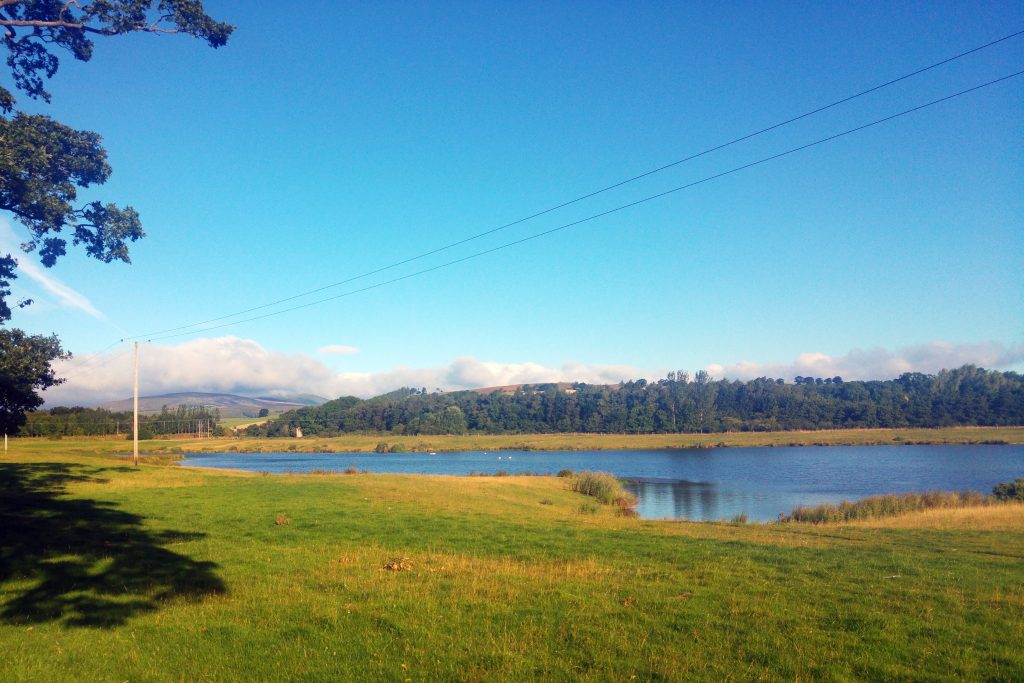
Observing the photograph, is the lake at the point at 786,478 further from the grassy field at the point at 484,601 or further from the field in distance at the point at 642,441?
the field in distance at the point at 642,441

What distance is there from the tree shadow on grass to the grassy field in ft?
0.19

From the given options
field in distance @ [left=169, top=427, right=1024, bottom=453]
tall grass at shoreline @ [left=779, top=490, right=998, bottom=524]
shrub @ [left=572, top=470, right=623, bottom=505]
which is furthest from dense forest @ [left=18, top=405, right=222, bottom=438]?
tall grass at shoreline @ [left=779, top=490, right=998, bottom=524]

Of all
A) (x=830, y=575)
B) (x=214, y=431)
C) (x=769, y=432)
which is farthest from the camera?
(x=214, y=431)

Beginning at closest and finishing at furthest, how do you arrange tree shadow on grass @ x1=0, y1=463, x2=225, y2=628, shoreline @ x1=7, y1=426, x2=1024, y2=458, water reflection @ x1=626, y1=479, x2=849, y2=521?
1. tree shadow on grass @ x1=0, y1=463, x2=225, y2=628
2. water reflection @ x1=626, y1=479, x2=849, y2=521
3. shoreline @ x1=7, y1=426, x2=1024, y2=458

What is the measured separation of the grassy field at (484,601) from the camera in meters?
7.66

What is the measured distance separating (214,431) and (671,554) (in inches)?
6971

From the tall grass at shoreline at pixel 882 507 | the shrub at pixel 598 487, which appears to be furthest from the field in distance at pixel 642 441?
the tall grass at shoreline at pixel 882 507

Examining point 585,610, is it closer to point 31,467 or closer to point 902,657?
point 902,657

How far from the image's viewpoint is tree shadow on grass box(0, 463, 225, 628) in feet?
33.3

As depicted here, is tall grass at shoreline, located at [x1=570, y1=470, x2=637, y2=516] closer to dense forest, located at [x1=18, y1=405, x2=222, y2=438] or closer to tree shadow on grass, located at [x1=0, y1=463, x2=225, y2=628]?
tree shadow on grass, located at [x1=0, y1=463, x2=225, y2=628]

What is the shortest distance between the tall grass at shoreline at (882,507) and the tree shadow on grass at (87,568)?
26.1 meters

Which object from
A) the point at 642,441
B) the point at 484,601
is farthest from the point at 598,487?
the point at 642,441

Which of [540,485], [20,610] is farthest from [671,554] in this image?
[540,485]

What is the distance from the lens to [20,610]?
1002 centimetres
